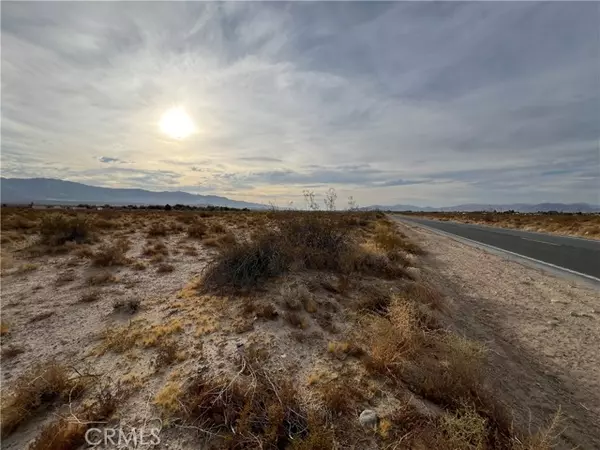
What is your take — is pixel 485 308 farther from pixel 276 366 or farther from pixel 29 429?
pixel 29 429

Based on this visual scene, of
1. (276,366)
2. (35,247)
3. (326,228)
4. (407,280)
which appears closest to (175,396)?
(276,366)

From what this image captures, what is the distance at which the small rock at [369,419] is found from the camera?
330 cm

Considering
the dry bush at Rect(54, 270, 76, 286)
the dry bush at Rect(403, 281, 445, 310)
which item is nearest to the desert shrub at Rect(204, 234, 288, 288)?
the dry bush at Rect(403, 281, 445, 310)

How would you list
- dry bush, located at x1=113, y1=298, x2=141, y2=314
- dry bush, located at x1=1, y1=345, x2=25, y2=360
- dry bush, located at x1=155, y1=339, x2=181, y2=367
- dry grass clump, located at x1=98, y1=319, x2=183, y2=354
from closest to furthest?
dry bush, located at x1=155, y1=339, x2=181, y2=367 → dry grass clump, located at x1=98, y1=319, x2=183, y2=354 → dry bush, located at x1=1, y1=345, x2=25, y2=360 → dry bush, located at x1=113, y1=298, x2=141, y2=314

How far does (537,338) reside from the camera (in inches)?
225

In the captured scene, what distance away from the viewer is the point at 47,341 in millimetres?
5809

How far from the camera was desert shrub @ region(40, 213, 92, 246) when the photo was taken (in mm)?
14688

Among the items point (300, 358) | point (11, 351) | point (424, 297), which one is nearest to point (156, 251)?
point (11, 351)

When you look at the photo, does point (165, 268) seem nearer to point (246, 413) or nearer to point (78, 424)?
point (78, 424)

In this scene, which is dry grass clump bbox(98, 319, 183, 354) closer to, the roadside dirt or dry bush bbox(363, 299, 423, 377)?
dry bush bbox(363, 299, 423, 377)

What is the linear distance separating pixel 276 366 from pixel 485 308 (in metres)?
5.55

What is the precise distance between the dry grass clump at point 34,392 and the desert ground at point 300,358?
22mm
